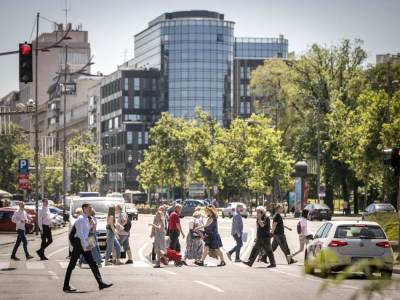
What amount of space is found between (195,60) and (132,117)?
56.6 feet

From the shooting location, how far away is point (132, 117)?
19275 cm

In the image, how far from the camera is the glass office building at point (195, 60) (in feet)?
602

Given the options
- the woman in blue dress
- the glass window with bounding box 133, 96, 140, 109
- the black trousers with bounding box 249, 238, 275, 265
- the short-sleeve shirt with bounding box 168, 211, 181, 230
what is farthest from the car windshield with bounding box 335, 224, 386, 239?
the glass window with bounding box 133, 96, 140, 109

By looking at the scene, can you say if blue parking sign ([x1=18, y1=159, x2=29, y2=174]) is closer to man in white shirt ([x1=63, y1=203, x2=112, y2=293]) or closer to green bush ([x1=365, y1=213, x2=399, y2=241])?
green bush ([x1=365, y1=213, x2=399, y2=241])

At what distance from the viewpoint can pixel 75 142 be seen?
162750 millimetres

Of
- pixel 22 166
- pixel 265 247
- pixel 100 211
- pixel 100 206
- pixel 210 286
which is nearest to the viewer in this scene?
pixel 210 286

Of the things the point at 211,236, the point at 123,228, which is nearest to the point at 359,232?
the point at 211,236

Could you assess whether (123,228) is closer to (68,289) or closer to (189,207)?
(68,289)

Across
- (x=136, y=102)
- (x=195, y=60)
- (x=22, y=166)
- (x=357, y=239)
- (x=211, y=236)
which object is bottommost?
→ (x=211, y=236)

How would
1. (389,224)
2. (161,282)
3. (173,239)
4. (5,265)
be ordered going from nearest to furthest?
(161,282) < (5,265) < (173,239) < (389,224)

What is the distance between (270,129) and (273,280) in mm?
80802

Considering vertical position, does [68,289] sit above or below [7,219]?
above

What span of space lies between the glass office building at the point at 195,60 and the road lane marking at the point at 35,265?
15083cm

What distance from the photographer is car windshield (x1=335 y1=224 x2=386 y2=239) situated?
24.1 meters
